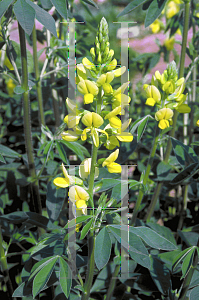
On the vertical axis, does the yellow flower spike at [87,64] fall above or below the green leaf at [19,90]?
above

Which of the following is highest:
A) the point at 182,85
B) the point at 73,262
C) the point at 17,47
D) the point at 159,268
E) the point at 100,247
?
the point at 17,47

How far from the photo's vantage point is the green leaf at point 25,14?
31.3 inches

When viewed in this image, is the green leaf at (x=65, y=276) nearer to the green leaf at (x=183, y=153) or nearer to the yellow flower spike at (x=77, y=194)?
the yellow flower spike at (x=77, y=194)

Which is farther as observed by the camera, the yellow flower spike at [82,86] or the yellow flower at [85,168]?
the yellow flower at [85,168]

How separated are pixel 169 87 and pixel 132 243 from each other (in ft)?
1.72

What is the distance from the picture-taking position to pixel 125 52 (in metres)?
0.76

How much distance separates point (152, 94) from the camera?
3.33ft

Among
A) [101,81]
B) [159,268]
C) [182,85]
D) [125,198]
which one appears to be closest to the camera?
[101,81]

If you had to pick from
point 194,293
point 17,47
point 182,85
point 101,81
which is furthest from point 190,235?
point 17,47

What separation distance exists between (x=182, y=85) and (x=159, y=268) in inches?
26.9

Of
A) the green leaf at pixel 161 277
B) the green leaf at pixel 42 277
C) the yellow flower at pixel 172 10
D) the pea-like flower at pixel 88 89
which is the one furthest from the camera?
the yellow flower at pixel 172 10

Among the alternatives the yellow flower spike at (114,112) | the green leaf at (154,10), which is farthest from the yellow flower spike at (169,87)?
the yellow flower spike at (114,112)

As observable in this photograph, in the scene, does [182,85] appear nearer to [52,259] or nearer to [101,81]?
[101,81]

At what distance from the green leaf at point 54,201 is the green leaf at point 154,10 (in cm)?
71
